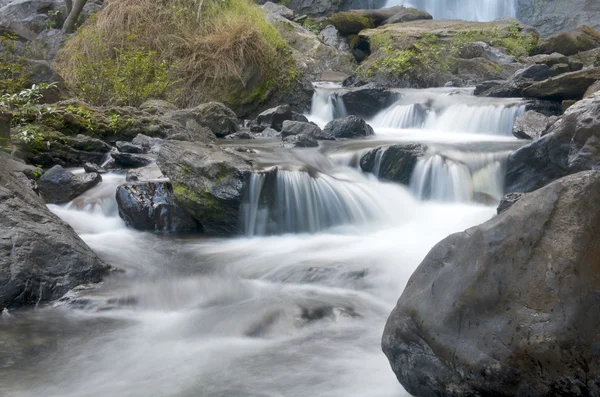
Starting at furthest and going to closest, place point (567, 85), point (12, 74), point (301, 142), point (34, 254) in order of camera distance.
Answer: point (567, 85), point (12, 74), point (301, 142), point (34, 254)

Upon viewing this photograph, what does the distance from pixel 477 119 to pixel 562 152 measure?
4.42 metres

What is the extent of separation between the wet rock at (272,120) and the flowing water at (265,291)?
7.60ft

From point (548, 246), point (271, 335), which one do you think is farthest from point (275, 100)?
point (548, 246)

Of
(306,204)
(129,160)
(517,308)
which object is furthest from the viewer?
(129,160)

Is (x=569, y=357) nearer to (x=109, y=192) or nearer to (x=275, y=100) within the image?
(x=109, y=192)

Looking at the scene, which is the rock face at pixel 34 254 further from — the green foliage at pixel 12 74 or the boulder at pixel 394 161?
the green foliage at pixel 12 74

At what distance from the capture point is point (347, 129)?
10.3 meters

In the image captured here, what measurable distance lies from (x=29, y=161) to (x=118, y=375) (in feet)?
16.0

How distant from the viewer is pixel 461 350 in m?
2.60

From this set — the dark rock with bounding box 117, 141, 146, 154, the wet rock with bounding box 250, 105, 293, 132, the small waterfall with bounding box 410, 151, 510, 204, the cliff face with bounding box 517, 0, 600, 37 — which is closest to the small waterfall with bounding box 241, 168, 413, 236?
the small waterfall with bounding box 410, 151, 510, 204

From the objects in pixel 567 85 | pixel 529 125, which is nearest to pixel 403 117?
pixel 529 125

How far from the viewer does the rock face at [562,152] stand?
6.05 m

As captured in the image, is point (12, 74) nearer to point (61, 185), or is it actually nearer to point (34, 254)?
point (61, 185)

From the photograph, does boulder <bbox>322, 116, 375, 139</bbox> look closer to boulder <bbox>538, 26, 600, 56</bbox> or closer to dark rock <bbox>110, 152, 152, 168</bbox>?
dark rock <bbox>110, 152, 152, 168</bbox>
